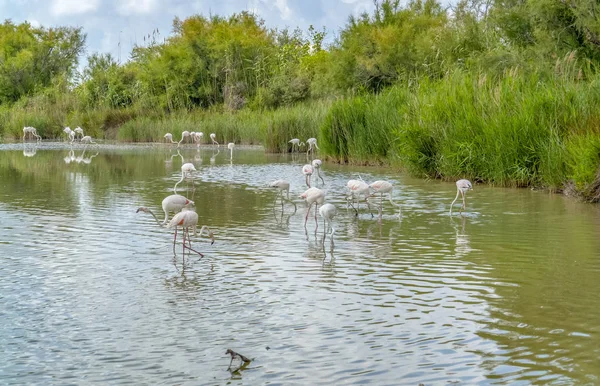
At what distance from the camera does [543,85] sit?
14969 mm

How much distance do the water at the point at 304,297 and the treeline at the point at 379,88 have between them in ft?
8.66

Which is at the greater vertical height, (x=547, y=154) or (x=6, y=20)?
(x=6, y=20)

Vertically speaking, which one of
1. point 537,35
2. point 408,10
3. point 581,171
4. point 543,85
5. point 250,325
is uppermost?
point 408,10

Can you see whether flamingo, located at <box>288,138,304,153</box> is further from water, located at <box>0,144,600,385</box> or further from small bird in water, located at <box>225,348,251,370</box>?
small bird in water, located at <box>225,348,251,370</box>

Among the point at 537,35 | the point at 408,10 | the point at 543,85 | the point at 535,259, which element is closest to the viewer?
the point at 535,259

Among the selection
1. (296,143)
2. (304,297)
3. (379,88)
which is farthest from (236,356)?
(379,88)

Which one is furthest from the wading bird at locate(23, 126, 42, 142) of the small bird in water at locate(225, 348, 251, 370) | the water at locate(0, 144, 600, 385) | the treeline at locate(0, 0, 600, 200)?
the small bird in water at locate(225, 348, 251, 370)

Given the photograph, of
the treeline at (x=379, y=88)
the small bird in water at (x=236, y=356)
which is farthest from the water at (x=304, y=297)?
the treeline at (x=379, y=88)

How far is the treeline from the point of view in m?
14.3

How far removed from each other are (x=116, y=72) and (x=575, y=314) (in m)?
46.0

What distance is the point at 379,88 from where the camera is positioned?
107 feet

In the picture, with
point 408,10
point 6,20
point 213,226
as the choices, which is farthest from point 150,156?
point 6,20

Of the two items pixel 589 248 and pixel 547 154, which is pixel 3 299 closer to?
pixel 589 248

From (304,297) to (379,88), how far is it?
2682cm
